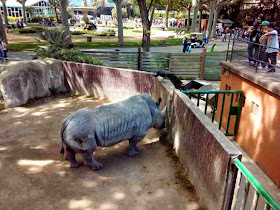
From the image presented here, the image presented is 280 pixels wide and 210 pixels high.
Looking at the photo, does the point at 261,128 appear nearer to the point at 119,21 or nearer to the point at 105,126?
the point at 105,126

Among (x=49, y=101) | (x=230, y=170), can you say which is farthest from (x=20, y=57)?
(x=230, y=170)

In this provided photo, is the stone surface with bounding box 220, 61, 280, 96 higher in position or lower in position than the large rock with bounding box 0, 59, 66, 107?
higher

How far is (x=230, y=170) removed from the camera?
11.4 feet

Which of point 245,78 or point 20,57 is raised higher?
point 245,78

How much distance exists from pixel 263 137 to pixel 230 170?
346 centimetres

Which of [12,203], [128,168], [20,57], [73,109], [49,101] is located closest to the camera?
[12,203]

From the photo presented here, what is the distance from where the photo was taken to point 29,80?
9477 millimetres

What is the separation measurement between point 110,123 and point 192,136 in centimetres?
167

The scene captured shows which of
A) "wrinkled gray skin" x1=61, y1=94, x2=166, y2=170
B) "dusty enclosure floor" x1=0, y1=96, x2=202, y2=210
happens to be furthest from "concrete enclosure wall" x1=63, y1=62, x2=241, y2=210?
"wrinkled gray skin" x1=61, y1=94, x2=166, y2=170

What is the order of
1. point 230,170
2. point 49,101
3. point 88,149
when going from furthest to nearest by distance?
point 49,101, point 88,149, point 230,170

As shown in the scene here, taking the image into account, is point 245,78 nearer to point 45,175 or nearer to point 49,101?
point 45,175

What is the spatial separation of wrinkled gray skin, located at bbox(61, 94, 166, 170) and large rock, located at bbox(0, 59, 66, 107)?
15.4ft

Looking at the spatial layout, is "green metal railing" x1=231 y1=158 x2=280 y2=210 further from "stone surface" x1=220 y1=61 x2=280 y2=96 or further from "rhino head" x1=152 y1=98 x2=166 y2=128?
"stone surface" x1=220 y1=61 x2=280 y2=96

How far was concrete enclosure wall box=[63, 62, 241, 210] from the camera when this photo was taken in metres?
3.71
